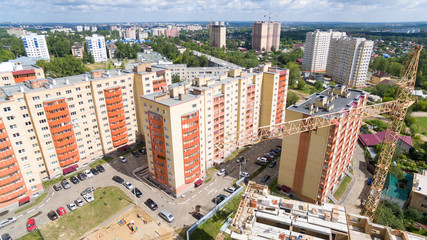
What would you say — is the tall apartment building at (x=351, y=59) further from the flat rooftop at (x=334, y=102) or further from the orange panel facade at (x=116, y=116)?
the orange panel facade at (x=116, y=116)

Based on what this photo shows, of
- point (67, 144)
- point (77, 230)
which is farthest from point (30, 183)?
point (77, 230)

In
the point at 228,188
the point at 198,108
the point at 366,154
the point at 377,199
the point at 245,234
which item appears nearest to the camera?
the point at 245,234

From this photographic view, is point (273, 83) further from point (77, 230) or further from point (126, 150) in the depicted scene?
point (77, 230)

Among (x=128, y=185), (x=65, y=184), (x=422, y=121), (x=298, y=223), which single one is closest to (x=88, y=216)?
(x=128, y=185)

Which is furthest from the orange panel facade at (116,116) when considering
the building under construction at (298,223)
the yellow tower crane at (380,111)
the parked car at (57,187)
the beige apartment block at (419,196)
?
the beige apartment block at (419,196)

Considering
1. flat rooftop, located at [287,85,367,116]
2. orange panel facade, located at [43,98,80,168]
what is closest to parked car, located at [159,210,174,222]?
orange panel facade, located at [43,98,80,168]

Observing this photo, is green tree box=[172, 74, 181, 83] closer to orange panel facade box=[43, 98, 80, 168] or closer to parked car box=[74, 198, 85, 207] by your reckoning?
orange panel facade box=[43, 98, 80, 168]

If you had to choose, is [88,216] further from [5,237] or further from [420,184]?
[420,184]
